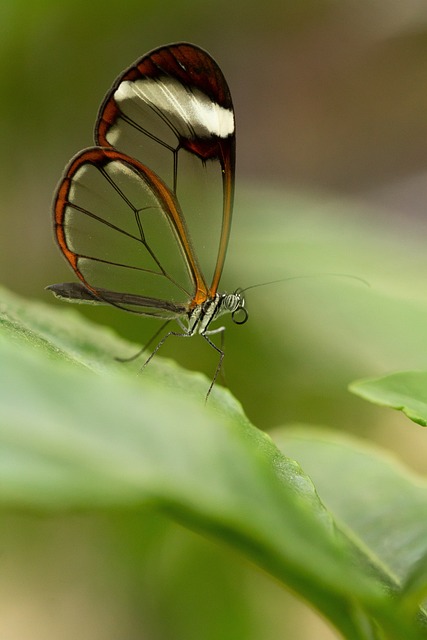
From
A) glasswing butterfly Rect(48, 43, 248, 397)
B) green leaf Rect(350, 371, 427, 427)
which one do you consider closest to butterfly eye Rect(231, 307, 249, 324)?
glasswing butterfly Rect(48, 43, 248, 397)

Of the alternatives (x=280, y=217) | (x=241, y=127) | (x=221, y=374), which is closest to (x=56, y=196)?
(x=221, y=374)

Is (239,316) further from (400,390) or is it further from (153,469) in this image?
(153,469)

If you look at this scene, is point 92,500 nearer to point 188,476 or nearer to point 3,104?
point 188,476

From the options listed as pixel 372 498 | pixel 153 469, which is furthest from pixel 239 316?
pixel 153 469

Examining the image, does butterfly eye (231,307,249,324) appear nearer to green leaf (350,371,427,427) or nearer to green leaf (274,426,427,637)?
green leaf (274,426,427,637)

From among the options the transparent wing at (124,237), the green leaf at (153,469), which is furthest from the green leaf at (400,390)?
the transparent wing at (124,237)

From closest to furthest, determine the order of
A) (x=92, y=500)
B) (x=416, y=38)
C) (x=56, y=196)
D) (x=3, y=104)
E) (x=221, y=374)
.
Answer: (x=92, y=500), (x=56, y=196), (x=221, y=374), (x=3, y=104), (x=416, y=38)

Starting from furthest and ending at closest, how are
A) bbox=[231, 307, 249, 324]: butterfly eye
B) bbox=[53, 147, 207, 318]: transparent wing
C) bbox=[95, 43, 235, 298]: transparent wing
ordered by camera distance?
bbox=[231, 307, 249, 324]: butterfly eye → bbox=[53, 147, 207, 318]: transparent wing → bbox=[95, 43, 235, 298]: transparent wing
